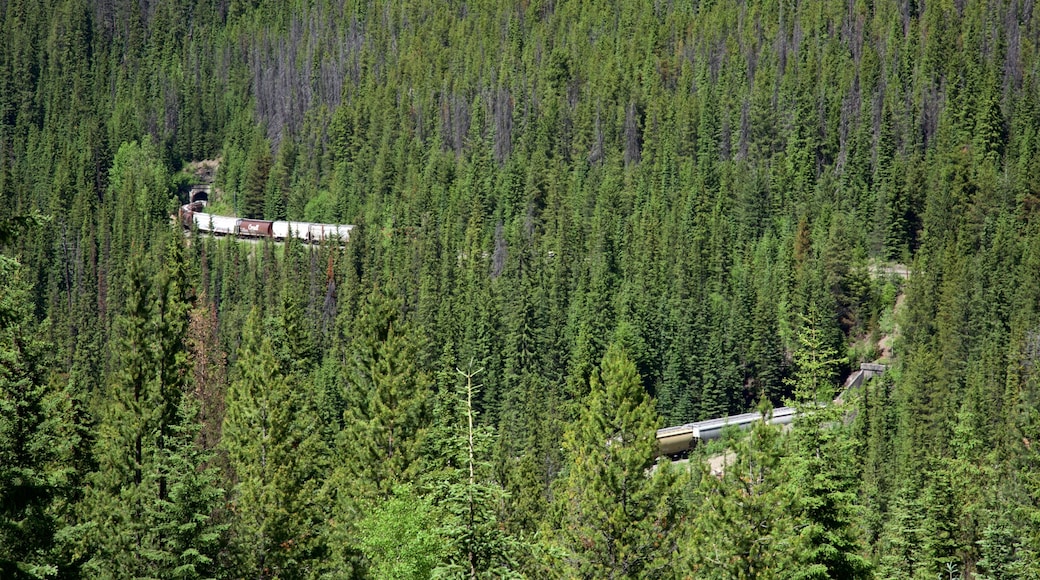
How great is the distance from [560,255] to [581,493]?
113 metres

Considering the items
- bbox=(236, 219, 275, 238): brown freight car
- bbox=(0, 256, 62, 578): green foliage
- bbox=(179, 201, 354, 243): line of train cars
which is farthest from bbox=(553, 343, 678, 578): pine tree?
bbox=(236, 219, 275, 238): brown freight car

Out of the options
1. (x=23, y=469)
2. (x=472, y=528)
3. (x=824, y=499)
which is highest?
(x=23, y=469)

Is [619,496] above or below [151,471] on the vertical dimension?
below

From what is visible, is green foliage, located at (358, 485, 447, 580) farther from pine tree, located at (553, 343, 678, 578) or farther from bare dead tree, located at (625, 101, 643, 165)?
bare dead tree, located at (625, 101, 643, 165)

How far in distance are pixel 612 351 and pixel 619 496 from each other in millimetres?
7416

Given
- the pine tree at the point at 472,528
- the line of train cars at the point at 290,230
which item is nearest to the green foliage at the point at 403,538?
the pine tree at the point at 472,528

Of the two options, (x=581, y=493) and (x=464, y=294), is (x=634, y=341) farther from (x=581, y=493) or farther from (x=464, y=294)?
(x=581, y=493)

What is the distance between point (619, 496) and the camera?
4238cm

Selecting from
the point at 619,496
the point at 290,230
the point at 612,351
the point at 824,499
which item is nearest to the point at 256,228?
the point at 290,230

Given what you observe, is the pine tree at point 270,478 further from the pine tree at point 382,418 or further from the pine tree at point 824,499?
the pine tree at point 824,499

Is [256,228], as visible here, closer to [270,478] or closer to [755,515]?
[270,478]

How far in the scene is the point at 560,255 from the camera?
156 meters

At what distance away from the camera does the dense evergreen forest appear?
3856cm

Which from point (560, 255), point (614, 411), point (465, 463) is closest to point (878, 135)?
point (560, 255)
